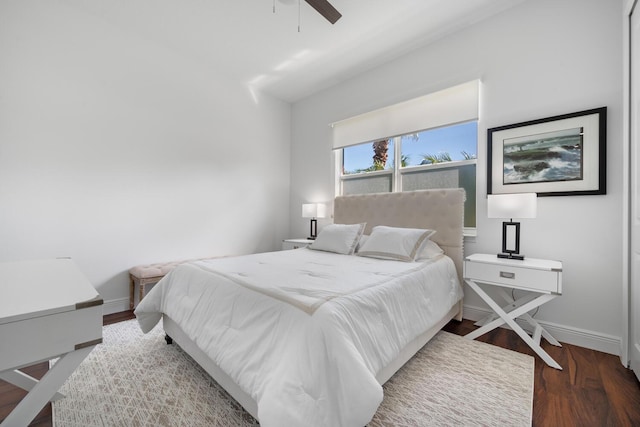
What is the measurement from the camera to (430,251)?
2.66 m

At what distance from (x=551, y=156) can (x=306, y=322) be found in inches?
100

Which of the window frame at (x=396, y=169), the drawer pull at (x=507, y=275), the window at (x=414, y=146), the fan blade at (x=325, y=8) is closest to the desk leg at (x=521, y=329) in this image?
the drawer pull at (x=507, y=275)

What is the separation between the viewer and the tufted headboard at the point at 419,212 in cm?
274

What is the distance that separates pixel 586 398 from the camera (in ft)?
5.24

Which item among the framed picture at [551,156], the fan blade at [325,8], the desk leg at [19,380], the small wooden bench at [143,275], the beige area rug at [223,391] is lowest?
the beige area rug at [223,391]

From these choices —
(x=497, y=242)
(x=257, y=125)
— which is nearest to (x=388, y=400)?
(x=497, y=242)

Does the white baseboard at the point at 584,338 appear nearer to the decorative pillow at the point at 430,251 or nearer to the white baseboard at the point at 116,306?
the decorative pillow at the point at 430,251

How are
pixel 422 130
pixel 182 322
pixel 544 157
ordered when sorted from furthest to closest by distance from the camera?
pixel 422 130, pixel 544 157, pixel 182 322

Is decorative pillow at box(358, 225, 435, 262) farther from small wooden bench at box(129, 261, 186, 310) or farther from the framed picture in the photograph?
small wooden bench at box(129, 261, 186, 310)

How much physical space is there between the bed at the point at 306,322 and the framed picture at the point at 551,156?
0.83m

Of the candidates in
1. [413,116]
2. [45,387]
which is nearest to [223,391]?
[45,387]

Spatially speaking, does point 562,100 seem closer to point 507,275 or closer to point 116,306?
point 507,275

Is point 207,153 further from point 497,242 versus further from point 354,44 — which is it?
point 497,242

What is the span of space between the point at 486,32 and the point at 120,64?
3828 millimetres
